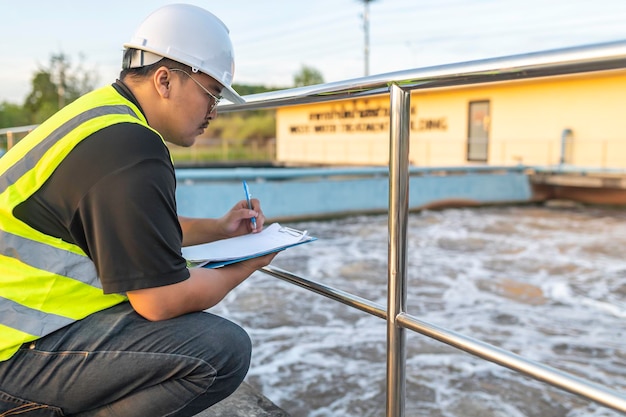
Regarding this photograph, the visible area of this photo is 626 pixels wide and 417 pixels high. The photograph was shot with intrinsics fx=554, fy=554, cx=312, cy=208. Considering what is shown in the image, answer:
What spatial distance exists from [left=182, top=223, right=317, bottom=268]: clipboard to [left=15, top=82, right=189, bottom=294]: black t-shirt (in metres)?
0.17

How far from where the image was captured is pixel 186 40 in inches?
43.1

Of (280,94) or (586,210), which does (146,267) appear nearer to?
(280,94)

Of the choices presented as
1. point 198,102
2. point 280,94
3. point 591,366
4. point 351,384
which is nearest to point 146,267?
point 198,102

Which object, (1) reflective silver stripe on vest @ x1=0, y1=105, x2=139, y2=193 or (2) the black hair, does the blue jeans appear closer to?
(1) reflective silver stripe on vest @ x1=0, y1=105, x2=139, y2=193

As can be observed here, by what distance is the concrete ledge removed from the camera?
60.0 inches

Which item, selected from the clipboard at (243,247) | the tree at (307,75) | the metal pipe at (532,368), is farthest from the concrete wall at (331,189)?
the tree at (307,75)

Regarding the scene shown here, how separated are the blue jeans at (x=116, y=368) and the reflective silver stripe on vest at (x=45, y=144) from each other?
0.96ft

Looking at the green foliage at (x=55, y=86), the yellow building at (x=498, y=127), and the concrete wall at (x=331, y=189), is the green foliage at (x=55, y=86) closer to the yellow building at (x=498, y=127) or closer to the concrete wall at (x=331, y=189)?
the yellow building at (x=498, y=127)

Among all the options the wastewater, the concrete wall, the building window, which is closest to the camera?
the wastewater

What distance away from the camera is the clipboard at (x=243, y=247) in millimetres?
1144

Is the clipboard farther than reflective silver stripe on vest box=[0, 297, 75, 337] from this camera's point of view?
Yes

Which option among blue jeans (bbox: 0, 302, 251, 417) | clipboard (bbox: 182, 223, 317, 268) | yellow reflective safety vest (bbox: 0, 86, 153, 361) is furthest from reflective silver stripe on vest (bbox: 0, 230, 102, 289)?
clipboard (bbox: 182, 223, 317, 268)

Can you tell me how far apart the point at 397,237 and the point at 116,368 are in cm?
61

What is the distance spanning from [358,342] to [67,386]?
2.59 meters
